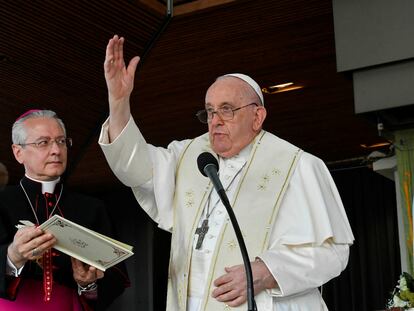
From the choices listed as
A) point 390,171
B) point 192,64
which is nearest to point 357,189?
point 390,171

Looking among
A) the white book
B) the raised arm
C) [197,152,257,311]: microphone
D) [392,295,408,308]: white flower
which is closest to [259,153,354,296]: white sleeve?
[197,152,257,311]: microphone

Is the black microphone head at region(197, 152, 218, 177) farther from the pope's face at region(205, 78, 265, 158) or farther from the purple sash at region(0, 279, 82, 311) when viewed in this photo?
the purple sash at region(0, 279, 82, 311)

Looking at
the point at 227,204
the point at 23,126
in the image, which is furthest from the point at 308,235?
the point at 23,126

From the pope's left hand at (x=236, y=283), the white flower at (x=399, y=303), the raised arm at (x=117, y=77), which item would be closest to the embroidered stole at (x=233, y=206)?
the pope's left hand at (x=236, y=283)

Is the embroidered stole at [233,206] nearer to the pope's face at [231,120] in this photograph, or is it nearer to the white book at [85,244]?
the pope's face at [231,120]

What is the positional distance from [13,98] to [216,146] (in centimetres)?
505

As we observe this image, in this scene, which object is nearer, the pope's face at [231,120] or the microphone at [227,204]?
the microphone at [227,204]

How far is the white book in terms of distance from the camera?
288 cm

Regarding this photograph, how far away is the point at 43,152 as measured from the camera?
330 cm

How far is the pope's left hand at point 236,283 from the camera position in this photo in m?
3.02

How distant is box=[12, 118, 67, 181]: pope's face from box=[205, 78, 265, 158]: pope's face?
604 millimetres

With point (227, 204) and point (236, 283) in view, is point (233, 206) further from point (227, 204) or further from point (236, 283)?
point (227, 204)

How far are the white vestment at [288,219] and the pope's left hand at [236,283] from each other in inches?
1.6

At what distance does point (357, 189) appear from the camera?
37.0 ft
